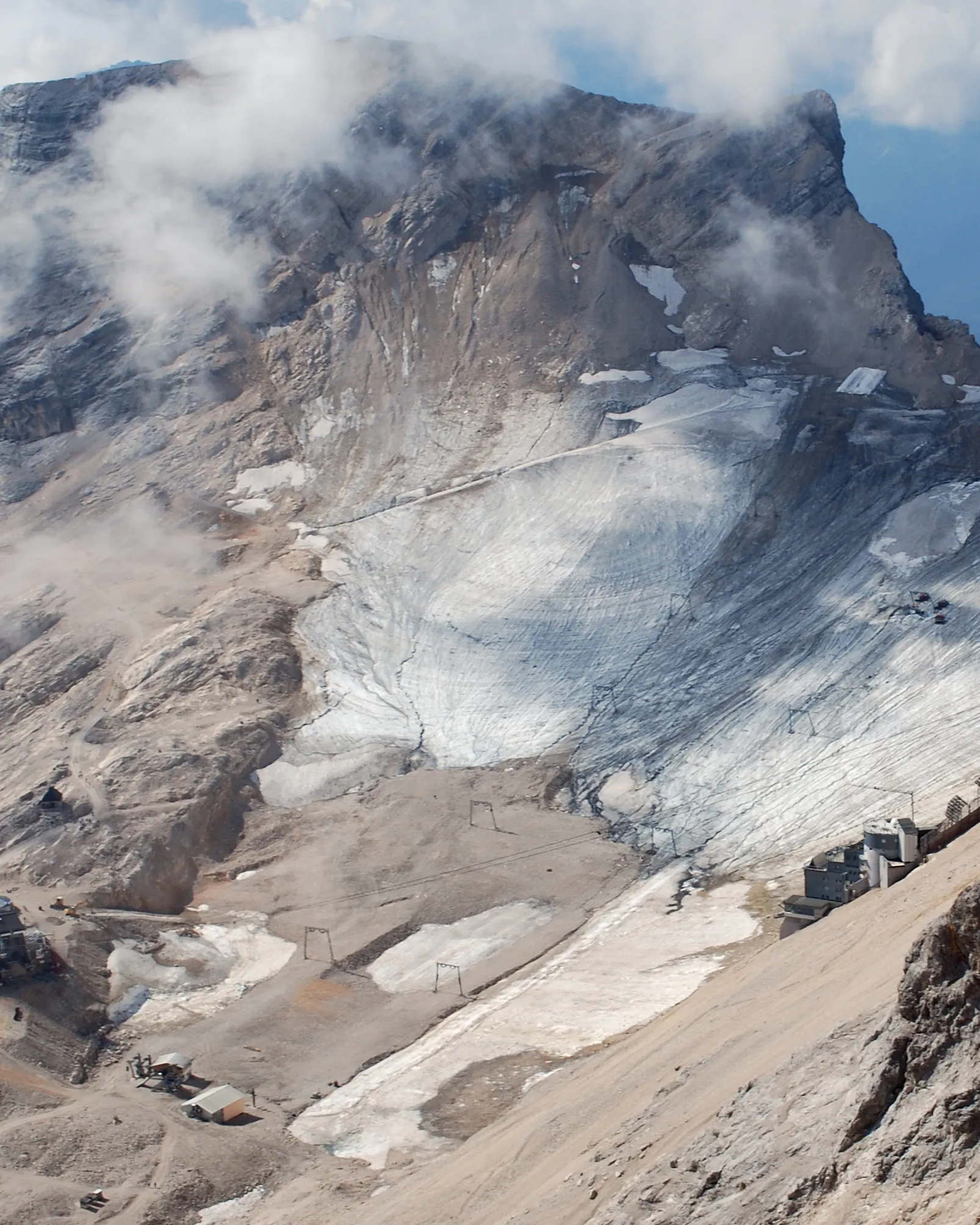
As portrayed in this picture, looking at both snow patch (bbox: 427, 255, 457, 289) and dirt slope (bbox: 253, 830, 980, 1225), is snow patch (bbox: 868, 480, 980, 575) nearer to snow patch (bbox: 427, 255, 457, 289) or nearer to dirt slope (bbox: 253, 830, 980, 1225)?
dirt slope (bbox: 253, 830, 980, 1225)

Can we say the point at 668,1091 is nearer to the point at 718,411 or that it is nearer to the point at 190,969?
the point at 190,969

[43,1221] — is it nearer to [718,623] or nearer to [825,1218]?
[825,1218]

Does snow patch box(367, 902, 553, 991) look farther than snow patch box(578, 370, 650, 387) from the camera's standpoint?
No

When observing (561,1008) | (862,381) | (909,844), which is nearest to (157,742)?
(561,1008)

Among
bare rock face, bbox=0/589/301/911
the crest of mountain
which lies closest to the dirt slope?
the crest of mountain

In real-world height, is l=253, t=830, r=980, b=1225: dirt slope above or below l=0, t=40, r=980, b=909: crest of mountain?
below

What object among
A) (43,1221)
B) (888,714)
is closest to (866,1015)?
(43,1221)
